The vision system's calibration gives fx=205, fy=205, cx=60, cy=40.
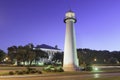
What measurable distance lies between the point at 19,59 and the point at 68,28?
35497 millimetres

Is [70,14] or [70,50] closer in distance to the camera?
[70,50]

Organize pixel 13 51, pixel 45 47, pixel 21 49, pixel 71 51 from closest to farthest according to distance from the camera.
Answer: pixel 71 51
pixel 21 49
pixel 13 51
pixel 45 47

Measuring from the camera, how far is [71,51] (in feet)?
127

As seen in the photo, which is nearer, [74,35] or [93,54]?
[74,35]

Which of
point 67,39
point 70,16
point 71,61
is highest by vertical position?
point 70,16

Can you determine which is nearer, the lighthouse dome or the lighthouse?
the lighthouse

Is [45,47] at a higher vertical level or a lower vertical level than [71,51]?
higher

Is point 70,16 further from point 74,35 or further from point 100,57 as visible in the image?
point 100,57

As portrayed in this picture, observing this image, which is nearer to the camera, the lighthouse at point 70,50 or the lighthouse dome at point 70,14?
the lighthouse at point 70,50

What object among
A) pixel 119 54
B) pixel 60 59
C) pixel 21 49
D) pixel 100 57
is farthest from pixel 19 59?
pixel 119 54

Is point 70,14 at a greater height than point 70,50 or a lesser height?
greater

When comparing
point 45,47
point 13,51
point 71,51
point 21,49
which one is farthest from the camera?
point 45,47

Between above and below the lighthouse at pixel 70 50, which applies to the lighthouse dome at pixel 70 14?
above

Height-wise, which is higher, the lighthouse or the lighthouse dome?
the lighthouse dome
